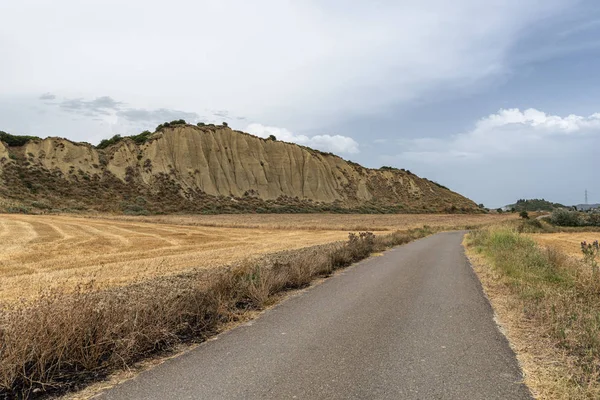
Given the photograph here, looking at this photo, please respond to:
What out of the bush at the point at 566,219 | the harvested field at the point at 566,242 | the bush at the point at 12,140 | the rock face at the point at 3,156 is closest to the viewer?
the harvested field at the point at 566,242

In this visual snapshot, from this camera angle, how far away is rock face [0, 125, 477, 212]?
62844mm

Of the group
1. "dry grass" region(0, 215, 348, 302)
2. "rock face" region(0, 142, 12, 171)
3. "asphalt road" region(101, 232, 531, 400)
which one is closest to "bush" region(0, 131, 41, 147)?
"rock face" region(0, 142, 12, 171)

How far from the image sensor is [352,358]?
18.6 feet

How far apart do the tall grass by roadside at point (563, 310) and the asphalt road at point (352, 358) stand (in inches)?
22.7

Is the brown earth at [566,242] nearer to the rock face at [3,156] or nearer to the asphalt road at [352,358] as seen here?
the asphalt road at [352,358]

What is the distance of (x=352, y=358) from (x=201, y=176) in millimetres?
73957

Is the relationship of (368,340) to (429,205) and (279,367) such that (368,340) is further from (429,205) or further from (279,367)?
(429,205)

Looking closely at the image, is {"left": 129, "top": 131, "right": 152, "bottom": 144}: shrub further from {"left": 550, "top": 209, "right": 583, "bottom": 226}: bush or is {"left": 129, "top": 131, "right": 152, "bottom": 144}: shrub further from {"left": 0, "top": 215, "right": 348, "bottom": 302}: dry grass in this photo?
{"left": 550, "top": 209, "right": 583, "bottom": 226}: bush

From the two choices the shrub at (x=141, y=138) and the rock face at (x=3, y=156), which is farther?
the shrub at (x=141, y=138)

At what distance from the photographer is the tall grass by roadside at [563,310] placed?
15.6ft

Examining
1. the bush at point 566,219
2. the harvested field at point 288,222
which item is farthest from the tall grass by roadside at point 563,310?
the bush at point 566,219

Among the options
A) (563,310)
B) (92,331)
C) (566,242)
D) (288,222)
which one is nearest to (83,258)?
(92,331)

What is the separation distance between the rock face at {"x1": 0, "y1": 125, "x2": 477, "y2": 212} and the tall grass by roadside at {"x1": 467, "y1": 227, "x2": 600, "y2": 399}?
58.3 metres

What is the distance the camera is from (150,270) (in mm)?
13492
